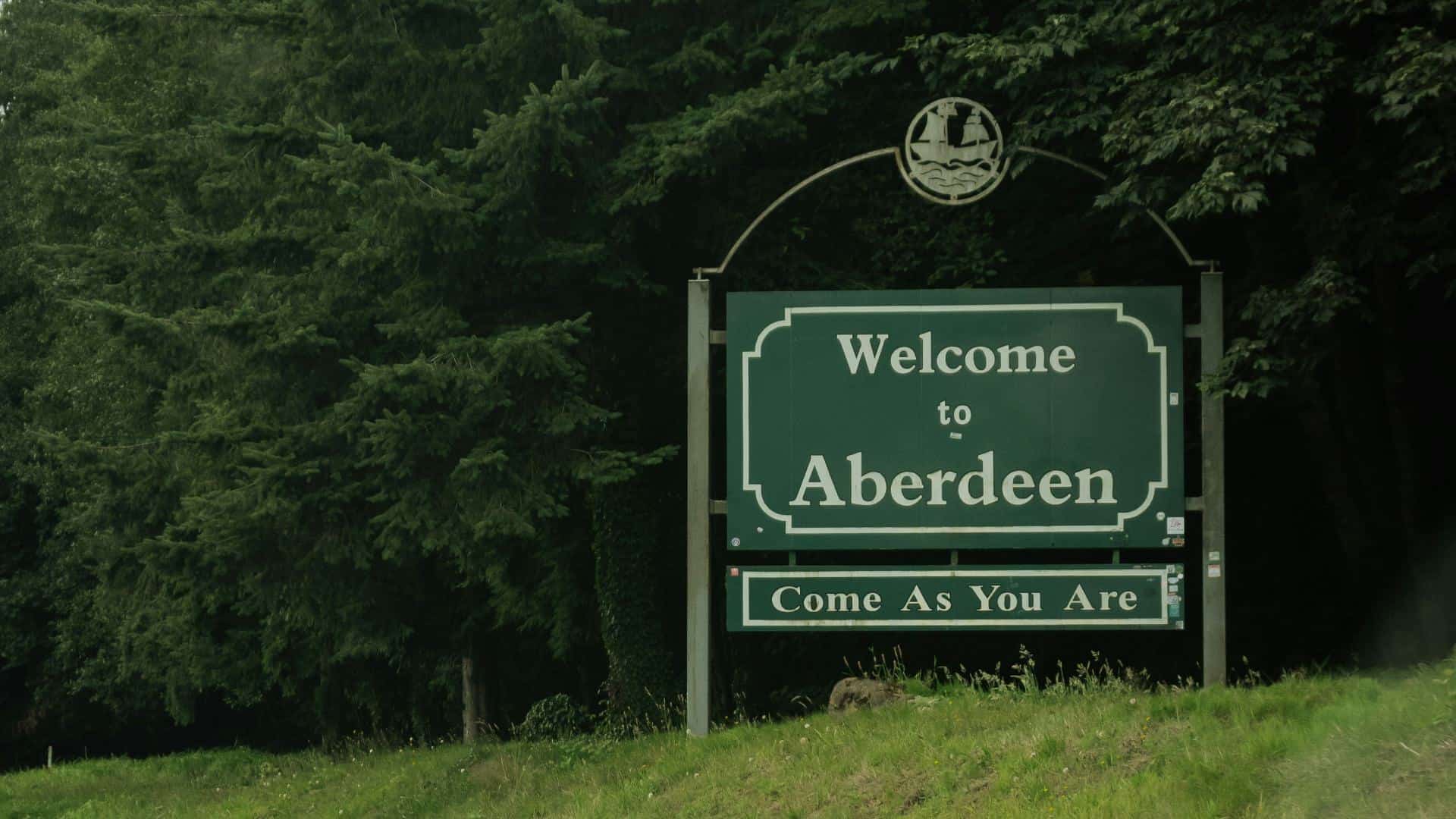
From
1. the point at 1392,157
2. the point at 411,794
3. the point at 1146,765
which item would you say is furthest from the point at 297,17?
the point at 1146,765

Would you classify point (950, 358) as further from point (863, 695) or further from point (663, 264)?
point (663, 264)

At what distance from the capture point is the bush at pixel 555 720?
18.0m

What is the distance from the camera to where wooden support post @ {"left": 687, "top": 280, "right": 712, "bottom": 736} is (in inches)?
467

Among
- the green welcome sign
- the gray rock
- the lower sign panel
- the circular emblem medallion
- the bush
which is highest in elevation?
the circular emblem medallion

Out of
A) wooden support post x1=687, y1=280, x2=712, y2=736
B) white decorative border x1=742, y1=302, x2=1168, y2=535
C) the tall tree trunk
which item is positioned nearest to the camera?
white decorative border x1=742, y1=302, x2=1168, y2=535

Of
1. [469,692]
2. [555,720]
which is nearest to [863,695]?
[555,720]

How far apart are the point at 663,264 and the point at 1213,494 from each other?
730 centimetres

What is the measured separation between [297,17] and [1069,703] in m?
11.4

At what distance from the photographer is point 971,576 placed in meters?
11.5

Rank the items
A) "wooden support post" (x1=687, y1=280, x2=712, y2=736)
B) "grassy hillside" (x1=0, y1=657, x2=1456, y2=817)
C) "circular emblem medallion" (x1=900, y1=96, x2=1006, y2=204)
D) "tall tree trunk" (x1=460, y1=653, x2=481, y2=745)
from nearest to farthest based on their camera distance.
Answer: "grassy hillside" (x1=0, y1=657, x2=1456, y2=817) → "wooden support post" (x1=687, y1=280, x2=712, y2=736) → "circular emblem medallion" (x1=900, y1=96, x2=1006, y2=204) → "tall tree trunk" (x1=460, y1=653, x2=481, y2=745)

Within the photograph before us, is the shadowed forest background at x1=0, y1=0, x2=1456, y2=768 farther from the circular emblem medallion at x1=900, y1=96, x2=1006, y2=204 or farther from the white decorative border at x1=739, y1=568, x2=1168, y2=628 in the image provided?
the white decorative border at x1=739, y1=568, x2=1168, y2=628

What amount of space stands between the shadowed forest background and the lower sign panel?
1.76 m

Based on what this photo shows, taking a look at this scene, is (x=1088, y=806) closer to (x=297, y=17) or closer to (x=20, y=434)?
(x=297, y=17)

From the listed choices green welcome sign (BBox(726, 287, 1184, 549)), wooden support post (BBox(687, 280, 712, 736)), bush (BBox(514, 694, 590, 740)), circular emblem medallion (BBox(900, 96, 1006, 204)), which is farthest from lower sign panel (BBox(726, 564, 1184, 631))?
bush (BBox(514, 694, 590, 740))
